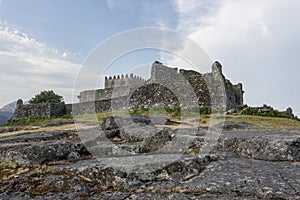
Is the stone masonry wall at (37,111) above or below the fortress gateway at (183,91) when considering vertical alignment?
below

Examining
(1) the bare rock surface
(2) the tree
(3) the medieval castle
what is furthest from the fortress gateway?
(2) the tree

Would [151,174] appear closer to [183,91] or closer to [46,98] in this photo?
[183,91]

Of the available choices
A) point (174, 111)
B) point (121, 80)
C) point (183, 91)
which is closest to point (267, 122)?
point (174, 111)

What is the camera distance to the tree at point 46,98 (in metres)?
51.9

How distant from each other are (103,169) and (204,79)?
23099mm

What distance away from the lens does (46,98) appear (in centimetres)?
5269

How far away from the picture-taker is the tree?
51938 millimetres

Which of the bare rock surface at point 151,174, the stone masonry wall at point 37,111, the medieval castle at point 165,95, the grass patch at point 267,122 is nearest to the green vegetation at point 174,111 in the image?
the medieval castle at point 165,95

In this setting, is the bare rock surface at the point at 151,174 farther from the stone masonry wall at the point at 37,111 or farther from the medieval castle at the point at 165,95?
the stone masonry wall at the point at 37,111

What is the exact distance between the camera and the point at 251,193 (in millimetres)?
4867

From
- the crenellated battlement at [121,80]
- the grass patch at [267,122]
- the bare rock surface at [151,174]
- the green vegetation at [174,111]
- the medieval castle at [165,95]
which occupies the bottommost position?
the bare rock surface at [151,174]

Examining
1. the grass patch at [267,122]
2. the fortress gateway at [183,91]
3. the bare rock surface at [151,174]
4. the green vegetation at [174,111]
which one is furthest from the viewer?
the fortress gateway at [183,91]

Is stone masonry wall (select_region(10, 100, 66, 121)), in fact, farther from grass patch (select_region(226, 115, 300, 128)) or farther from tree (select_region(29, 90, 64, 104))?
grass patch (select_region(226, 115, 300, 128))

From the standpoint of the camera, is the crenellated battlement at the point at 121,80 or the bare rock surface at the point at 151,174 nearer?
the bare rock surface at the point at 151,174
